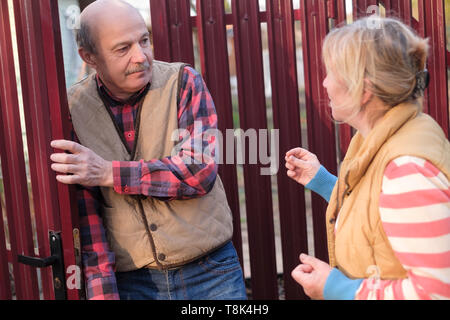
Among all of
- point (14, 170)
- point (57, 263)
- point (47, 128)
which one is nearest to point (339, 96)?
point (47, 128)

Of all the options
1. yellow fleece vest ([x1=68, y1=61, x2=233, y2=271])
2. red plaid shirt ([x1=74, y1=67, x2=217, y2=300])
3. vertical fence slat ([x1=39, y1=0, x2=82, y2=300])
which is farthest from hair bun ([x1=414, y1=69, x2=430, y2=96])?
vertical fence slat ([x1=39, y1=0, x2=82, y2=300])

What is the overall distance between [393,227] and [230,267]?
884mm

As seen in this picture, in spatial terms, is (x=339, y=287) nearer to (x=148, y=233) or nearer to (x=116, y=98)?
(x=148, y=233)

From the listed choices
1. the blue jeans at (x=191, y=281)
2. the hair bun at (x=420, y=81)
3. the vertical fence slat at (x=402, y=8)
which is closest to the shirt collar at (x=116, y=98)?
the blue jeans at (x=191, y=281)

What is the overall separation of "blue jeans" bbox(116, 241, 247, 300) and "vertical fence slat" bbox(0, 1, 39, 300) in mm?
455

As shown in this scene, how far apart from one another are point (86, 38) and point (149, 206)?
0.69 metres

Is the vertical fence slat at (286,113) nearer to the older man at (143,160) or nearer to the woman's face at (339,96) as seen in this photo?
→ the older man at (143,160)

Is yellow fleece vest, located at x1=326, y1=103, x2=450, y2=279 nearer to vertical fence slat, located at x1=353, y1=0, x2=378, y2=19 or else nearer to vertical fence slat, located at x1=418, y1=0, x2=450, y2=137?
vertical fence slat, located at x1=353, y1=0, x2=378, y2=19

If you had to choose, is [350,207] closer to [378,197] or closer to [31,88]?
[378,197]

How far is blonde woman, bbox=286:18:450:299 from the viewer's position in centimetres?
138

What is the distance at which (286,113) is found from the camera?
3191mm

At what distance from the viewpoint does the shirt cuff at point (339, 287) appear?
1.53 metres

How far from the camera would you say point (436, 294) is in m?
1.38
